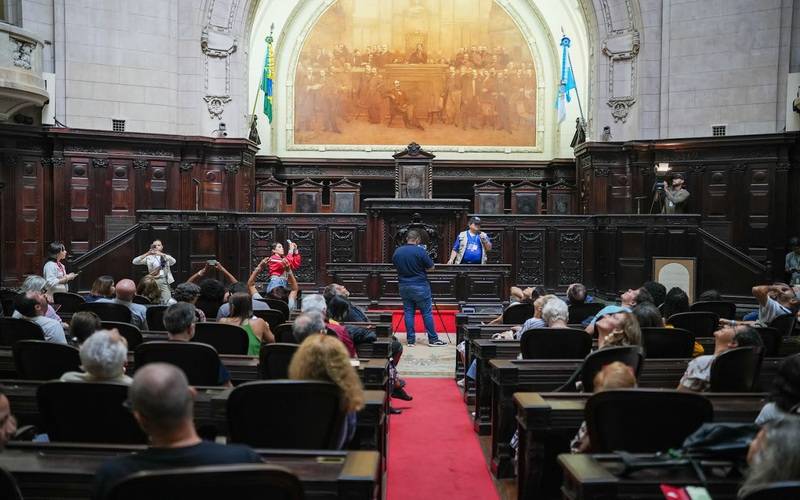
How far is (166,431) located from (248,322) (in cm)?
388

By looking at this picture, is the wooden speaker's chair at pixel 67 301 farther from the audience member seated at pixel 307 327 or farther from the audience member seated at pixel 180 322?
the audience member seated at pixel 307 327

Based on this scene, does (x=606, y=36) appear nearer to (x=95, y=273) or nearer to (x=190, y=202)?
(x=190, y=202)

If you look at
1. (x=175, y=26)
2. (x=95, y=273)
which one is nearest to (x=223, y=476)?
(x=95, y=273)

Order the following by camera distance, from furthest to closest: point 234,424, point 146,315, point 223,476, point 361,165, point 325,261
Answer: point 361,165 < point 325,261 < point 146,315 < point 234,424 < point 223,476

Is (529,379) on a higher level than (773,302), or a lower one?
lower

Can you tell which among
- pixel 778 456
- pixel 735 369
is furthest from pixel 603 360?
pixel 778 456

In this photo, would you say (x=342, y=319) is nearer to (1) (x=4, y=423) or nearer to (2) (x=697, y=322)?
(2) (x=697, y=322)

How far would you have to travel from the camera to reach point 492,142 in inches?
896

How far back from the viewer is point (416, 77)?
2280 cm

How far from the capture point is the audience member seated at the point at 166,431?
2328 mm

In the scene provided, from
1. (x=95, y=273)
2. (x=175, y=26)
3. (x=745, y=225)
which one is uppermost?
(x=175, y=26)

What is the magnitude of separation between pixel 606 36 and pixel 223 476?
18.4 m

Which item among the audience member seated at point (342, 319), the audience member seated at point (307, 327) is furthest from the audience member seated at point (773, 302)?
the audience member seated at point (307, 327)

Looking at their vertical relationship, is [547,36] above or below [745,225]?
above
